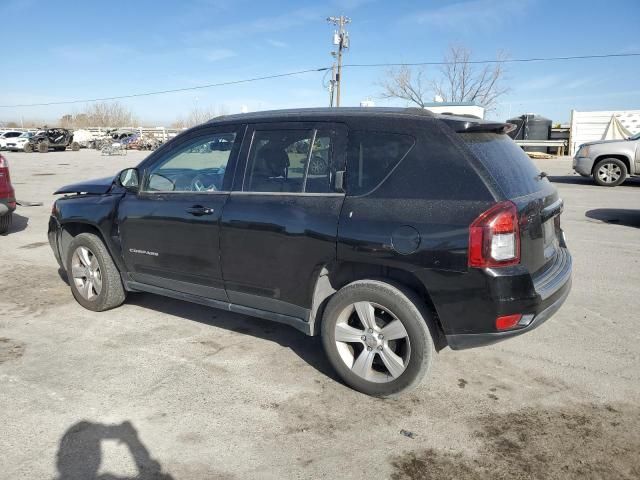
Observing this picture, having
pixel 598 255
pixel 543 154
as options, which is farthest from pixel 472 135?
pixel 543 154

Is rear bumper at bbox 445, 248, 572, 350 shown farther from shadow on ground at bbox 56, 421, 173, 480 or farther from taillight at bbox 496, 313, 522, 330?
shadow on ground at bbox 56, 421, 173, 480

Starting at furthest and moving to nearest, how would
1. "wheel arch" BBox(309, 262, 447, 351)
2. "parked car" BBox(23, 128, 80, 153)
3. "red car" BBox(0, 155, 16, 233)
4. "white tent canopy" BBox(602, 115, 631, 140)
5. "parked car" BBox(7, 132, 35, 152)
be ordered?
"parked car" BBox(7, 132, 35, 152) < "parked car" BBox(23, 128, 80, 153) < "white tent canopy" BBox(602, 115, 631, 140) < "red car" BBox(0, 155, 16, 233) < "wheel arch" BBox(309, 262, 447, 351)

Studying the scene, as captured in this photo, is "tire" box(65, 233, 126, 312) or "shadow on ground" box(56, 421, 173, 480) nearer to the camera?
"shadow on ground" box(56, 421, 173, 480)

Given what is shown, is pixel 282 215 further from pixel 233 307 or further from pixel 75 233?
pixel 75 233

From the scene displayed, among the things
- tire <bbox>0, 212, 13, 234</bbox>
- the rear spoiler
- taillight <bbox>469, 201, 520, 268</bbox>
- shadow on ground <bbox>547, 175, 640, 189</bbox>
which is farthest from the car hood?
shadow on ground <bbox>547, 175, 640, 189</bbox>

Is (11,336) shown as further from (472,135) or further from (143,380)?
(472,135)

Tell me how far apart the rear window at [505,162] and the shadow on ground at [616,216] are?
6.56m

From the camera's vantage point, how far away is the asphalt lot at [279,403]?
8.76 feet

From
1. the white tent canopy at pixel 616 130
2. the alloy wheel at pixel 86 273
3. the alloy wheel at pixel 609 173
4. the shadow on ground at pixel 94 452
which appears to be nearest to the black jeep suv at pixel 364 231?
the alloy wheel at pixel 86 273

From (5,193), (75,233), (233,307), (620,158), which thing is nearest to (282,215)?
(233,307)

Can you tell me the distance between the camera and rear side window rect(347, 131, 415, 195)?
319 centimetres

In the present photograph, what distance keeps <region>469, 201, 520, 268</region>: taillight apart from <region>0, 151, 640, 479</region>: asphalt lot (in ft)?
3.26

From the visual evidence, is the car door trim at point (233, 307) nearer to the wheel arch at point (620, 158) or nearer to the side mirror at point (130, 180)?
the side mirror at point (130, 180)

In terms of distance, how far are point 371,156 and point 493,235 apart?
0.93 metres
